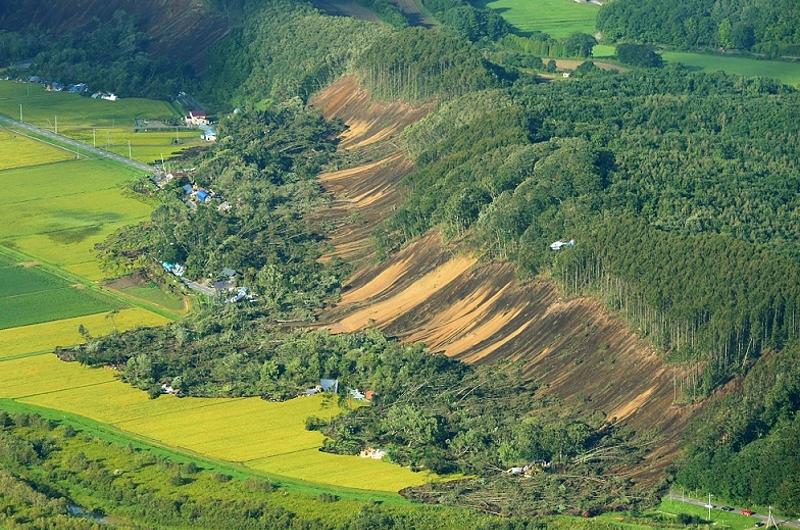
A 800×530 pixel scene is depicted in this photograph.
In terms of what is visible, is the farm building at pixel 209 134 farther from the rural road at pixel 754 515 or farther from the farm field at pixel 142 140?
the rural road at pixel 754 515

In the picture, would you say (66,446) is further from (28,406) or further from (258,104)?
(258,104)

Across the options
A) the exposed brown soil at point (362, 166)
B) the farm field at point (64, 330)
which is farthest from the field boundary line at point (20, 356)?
the exposed brown soil at point (362, 166)

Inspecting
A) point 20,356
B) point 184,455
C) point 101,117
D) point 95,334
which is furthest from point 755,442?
point 101,117

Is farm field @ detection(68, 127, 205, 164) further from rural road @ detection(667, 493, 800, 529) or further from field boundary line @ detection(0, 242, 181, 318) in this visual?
rural road @ detection(667, 493, 800, 529)

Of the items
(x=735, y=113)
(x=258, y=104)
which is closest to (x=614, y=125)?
(x=735, y=113)

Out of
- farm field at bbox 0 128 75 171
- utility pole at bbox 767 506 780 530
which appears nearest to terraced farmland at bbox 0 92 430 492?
farm field at bbox 0 128 75 171
